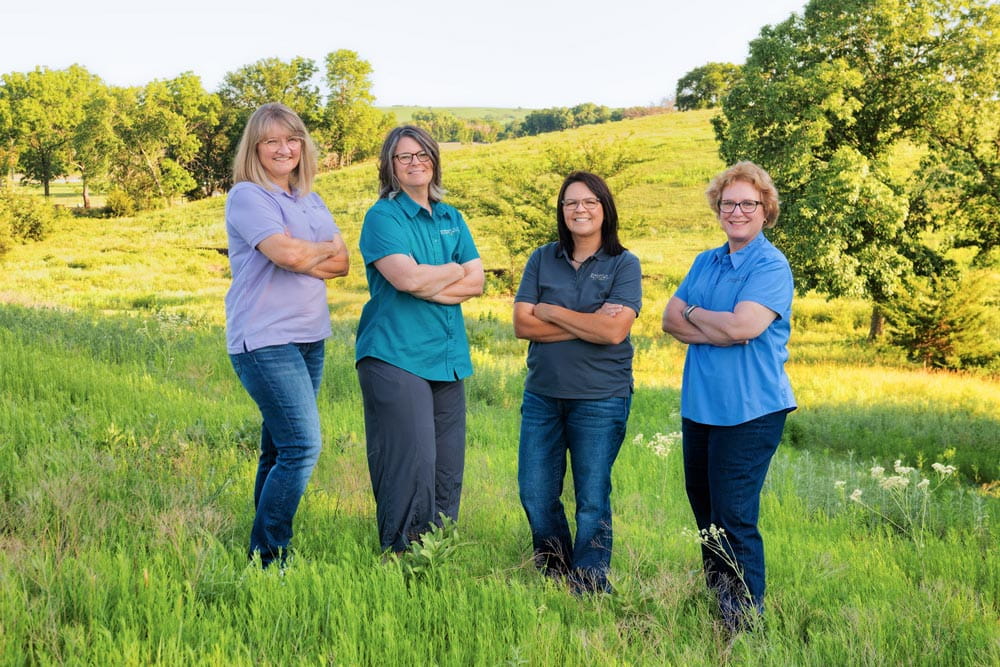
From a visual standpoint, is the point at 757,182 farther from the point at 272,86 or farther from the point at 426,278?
the point at 272,86

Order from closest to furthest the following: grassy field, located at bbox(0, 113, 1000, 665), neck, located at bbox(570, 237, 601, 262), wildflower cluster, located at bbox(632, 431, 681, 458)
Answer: grassy field, located at bbox(0, 113, 1000, 665) < neck, located at bbox(570, 237, 601, 262) < wildflower cluster, located at bbox(632, 431, 681, 458)

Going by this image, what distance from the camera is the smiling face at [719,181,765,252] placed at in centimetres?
371

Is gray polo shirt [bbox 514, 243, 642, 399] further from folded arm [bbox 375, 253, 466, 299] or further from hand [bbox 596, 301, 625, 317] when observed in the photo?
folded arm [bbox 375, 253, 466, 299]

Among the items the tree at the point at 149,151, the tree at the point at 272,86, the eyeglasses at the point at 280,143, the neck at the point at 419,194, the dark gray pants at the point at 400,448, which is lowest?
the dark gray pants at the point at 400,448

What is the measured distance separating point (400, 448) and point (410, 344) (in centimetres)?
53

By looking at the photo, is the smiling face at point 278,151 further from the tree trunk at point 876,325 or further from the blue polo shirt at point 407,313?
the tree trunk at point 876,325

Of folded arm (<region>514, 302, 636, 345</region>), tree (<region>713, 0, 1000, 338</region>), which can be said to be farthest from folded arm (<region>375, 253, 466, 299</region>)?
tree (<region>713, 0, 1000, 338</region>)

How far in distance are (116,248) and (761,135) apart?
3411 cm

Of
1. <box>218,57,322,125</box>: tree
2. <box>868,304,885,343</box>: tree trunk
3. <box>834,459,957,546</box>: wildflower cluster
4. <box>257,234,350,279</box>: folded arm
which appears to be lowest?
<box>868,304,885,343</box>: tree trunk

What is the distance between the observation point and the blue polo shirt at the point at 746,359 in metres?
3.54

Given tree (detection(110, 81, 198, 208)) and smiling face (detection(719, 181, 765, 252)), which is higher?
tree (detection(110, 81, 198, 208))

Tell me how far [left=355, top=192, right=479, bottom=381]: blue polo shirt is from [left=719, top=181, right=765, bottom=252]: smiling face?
1.43 m

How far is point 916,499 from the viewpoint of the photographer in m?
5.92

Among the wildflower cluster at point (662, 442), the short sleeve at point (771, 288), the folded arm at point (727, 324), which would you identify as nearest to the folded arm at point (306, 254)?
the folded arm at point (727, 324)
